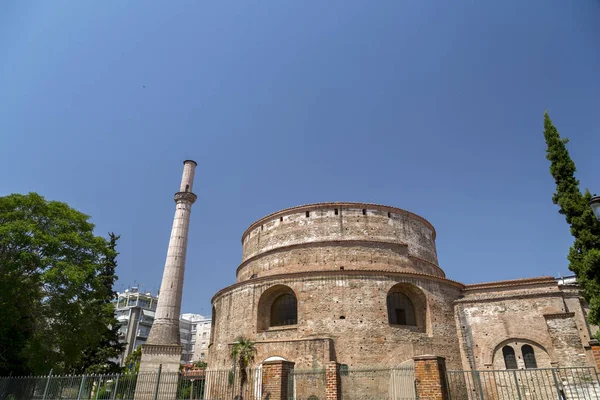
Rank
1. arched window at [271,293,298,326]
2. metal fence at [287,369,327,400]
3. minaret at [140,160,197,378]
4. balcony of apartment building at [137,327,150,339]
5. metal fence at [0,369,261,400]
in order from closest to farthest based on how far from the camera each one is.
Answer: metal fence at [0,369,261,400]
metal fence at [287,369,327,400]
arched window at [271,293,298,326]
minaret at [140,160,197,378]
balcony of apartment building at [137,327,150,339]

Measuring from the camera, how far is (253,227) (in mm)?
25859

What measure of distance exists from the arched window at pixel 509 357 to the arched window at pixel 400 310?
4.32 metres

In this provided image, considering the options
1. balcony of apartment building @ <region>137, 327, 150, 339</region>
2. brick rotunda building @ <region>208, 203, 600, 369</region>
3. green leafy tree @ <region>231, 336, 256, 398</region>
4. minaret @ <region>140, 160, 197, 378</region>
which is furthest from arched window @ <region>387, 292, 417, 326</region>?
balcony of apartment building @ <region>137, 327, 150, 339</region>

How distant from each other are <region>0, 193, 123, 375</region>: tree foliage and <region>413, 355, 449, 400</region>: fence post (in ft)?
47.2

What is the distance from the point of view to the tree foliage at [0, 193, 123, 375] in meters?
17.1

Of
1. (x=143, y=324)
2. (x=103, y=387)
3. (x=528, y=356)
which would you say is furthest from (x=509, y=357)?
(x=143, y=324)

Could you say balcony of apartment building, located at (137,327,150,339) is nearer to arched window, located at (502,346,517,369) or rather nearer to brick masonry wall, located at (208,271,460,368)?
brick masonry wall, located at (208,271,460,368)

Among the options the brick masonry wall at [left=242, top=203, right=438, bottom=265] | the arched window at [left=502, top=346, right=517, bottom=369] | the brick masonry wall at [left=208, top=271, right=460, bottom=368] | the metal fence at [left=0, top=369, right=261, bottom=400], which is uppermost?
the brick masonry wall at [left=242, top=203, right=438, bottom=265]

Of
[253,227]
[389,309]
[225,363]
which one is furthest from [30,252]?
[389,309]

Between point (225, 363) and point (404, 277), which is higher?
point (404, 277)

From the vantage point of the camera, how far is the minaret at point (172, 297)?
72.6 feet

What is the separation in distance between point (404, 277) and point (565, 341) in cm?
727

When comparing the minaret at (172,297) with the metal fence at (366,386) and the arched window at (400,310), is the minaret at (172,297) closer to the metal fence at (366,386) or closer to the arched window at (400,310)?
the metal fence at (366,386)

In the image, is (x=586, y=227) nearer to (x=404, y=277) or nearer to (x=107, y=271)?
(x=404, y=277)
